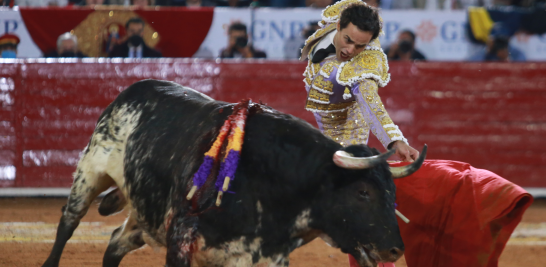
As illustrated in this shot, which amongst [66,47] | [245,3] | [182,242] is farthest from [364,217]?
[245,3]

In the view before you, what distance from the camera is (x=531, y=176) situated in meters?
6.50

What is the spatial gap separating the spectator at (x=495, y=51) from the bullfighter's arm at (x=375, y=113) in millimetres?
4242

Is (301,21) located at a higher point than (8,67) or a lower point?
higher

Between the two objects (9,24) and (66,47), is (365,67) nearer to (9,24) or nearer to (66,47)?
(66,47)

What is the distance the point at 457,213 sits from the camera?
8.60 feet

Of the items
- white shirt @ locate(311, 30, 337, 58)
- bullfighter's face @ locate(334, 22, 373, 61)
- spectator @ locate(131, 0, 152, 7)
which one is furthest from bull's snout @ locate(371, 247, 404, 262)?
spectator @ locate(131, 0, 152, 7)

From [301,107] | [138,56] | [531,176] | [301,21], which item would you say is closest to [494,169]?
[531,176]

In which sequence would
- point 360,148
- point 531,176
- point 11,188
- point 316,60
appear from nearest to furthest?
point 360,148 → point 316,60 → point 11,188 → point 531,176

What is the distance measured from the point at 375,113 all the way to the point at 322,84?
0.34m

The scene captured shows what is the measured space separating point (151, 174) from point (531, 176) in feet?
16.3

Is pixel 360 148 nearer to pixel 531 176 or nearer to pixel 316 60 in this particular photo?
pixel 316 60

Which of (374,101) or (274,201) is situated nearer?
(274,201)

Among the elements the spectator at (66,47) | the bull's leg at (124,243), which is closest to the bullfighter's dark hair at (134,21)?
the spectator at (66,47)

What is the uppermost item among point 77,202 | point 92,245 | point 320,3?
point 320,3
